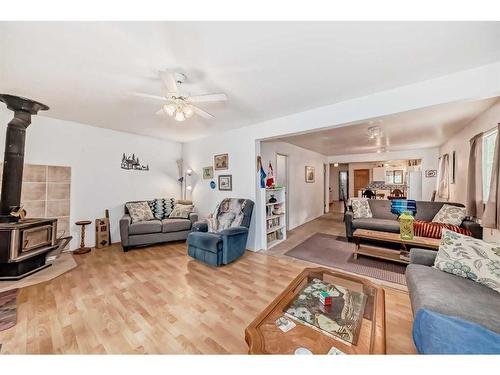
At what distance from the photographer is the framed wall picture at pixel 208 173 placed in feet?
13.7

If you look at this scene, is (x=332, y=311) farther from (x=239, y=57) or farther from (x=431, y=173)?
(x=431, y=173)

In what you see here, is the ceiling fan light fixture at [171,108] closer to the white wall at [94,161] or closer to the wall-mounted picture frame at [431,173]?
the white wall at [94,161]

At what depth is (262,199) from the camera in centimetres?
348

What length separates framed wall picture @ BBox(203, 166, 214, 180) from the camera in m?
4.17

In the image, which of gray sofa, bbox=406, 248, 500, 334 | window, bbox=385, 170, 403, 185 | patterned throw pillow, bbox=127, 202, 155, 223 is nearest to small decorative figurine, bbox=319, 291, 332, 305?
gray sofa, bbox=406, 248, 500, 334

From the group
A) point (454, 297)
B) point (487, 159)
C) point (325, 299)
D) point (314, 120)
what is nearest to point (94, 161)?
point (314, 120)

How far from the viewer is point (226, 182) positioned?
12.7 ft

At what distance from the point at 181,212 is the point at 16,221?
2.27m

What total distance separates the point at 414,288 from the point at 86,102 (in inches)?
163

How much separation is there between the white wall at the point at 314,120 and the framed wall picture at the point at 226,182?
0.11 m
